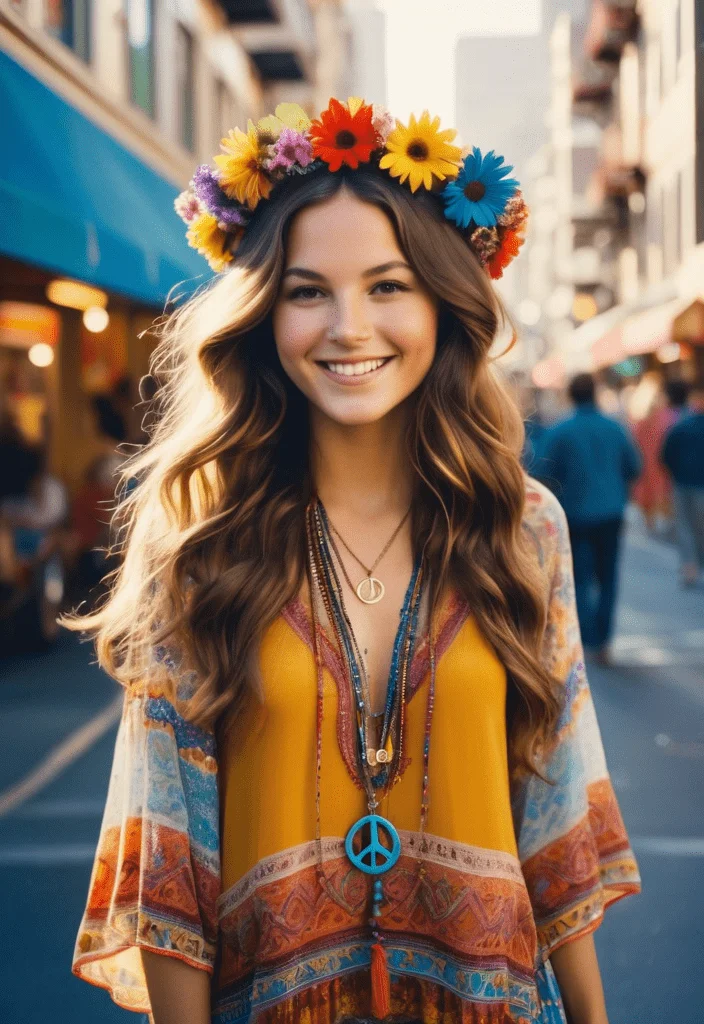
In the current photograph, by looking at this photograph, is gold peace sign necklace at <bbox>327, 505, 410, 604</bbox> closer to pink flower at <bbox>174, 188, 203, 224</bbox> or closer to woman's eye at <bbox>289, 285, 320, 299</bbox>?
woman's eye at <bbox>289, 285, 320, 299</bbox>

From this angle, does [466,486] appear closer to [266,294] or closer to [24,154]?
[266,294]

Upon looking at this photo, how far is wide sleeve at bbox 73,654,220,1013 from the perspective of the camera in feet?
5.61

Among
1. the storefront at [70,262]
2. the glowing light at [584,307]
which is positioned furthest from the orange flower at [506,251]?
the glowing light at [584,307]

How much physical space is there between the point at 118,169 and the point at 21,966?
8.66 metres

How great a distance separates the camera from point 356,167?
5.90ft

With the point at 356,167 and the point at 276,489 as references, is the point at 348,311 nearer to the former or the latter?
the point at 356,167

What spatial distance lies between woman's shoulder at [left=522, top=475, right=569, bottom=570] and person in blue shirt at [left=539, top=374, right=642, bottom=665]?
19.7ft

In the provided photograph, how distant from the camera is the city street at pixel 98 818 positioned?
349 centimetres

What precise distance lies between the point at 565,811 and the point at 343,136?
1.10 metres

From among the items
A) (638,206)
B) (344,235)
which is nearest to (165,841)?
(344,235)

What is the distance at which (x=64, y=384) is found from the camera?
530 inches

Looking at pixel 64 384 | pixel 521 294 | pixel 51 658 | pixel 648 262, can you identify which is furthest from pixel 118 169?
pixel 521 294

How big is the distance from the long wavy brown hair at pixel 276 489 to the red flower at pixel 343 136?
0.03m

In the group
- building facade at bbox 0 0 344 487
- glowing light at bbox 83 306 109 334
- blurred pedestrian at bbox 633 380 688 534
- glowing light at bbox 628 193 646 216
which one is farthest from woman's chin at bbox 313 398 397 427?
glowing light at bbox 628 193 646 216
